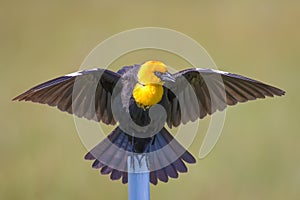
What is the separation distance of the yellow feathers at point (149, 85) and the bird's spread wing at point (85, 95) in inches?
2.5

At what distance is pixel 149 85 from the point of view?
5.19 feet

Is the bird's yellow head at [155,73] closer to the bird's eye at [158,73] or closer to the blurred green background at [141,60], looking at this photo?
the bird's eye at [158,73]

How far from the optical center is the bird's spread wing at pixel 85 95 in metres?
1.61

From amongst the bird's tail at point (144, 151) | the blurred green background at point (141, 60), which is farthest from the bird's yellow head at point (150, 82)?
the blurred green background at point (141, 60)

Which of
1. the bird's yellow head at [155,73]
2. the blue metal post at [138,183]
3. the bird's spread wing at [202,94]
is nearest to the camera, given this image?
the blue metal post at [138,183]

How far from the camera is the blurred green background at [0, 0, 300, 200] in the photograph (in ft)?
8.11

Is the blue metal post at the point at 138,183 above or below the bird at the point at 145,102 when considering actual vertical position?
below

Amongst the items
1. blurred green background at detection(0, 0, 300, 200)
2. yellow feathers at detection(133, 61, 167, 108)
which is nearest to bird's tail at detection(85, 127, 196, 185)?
yellow feathers at detection(133, 61, 167, 108)

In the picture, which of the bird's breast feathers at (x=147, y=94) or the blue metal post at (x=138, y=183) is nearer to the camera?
the blue metal post at (x=138, y=183)

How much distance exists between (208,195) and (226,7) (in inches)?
43.5

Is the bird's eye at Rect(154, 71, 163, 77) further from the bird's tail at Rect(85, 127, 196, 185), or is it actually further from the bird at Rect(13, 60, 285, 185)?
the bird's tail at Rect(85, 127, 196, 185)

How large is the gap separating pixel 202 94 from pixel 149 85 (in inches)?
8.3

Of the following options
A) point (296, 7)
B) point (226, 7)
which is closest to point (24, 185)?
point (226, 7)

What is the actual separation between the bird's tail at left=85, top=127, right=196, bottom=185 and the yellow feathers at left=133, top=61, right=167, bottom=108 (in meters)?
0.10
